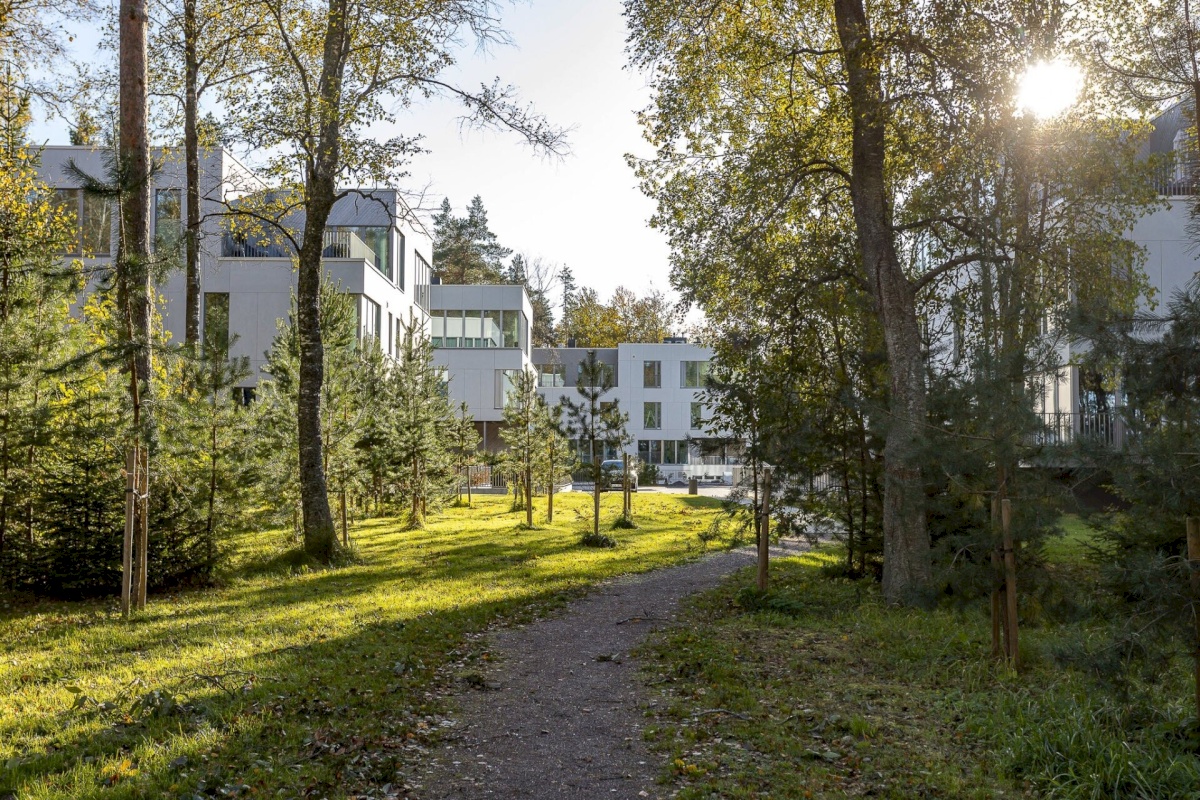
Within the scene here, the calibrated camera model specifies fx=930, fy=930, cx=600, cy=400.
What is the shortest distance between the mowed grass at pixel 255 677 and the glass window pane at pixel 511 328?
32.4 meters

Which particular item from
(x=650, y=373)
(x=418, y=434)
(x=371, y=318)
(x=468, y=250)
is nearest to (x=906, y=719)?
(x=418, y=434)

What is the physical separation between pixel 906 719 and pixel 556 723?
2.54 metres

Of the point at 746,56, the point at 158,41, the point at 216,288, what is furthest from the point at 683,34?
the point at 216,288

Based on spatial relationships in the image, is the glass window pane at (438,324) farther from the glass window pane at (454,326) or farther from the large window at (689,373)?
the large window at (689,373)

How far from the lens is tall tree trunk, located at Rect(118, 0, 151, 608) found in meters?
10.0

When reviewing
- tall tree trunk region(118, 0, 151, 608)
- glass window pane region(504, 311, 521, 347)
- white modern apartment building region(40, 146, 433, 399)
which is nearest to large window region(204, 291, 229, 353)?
white modern apartment building region(40, 146, 433, 399)

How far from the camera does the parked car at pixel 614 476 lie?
2269cm

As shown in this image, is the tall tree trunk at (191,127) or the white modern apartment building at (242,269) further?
the white modern apartment building at (242,269)

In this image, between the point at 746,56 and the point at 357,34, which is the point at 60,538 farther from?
the point at 746,56

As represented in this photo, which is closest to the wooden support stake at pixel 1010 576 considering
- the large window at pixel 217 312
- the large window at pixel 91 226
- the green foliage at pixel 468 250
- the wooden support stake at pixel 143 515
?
the wooden support stake at pixel 143 515

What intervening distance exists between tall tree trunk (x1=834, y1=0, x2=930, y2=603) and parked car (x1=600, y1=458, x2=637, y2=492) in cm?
1031

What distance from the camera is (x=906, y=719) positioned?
675cm

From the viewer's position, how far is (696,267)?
13562mm

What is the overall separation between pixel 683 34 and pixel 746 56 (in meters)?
0.96
